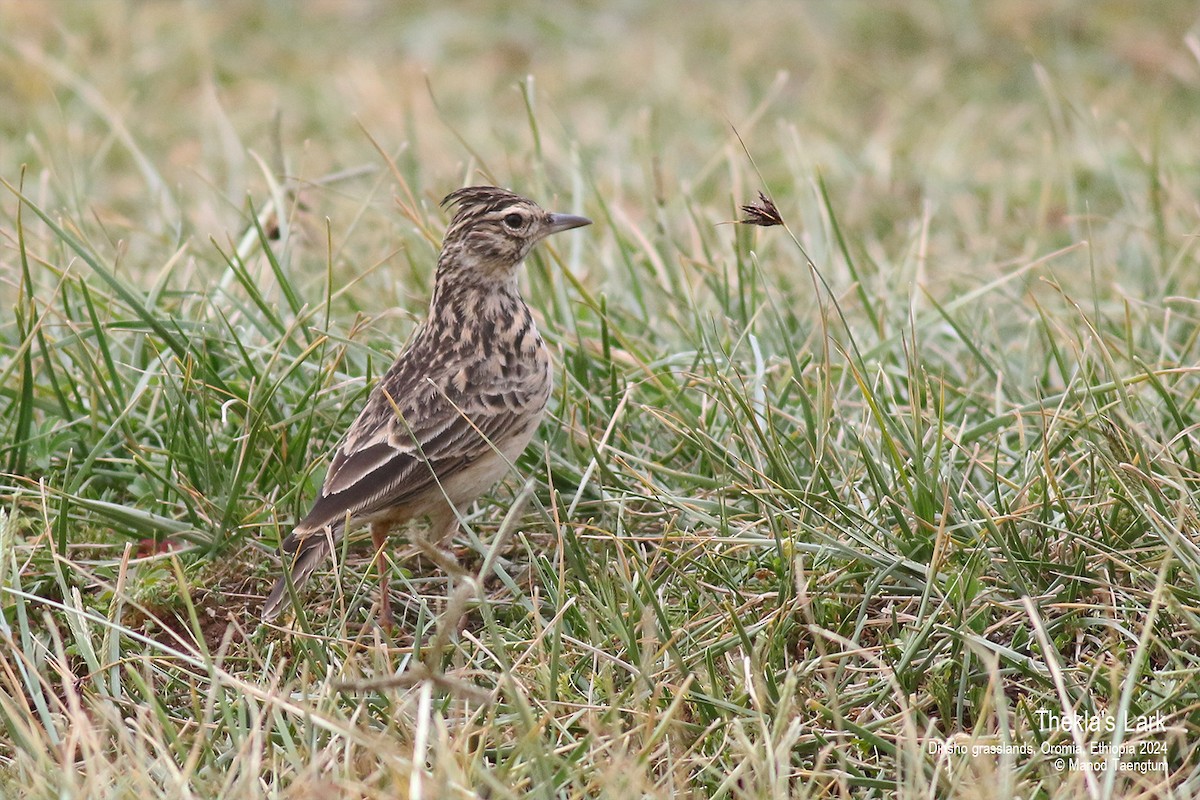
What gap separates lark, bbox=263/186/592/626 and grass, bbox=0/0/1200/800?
19cm

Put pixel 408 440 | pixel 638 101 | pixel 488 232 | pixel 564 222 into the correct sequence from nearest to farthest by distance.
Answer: pixel 408 440, pixel 488 232, pixel 564 222, pixel 638 101

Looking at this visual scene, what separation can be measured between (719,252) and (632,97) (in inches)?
151

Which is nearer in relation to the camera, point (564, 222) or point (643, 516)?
point (643, 516)

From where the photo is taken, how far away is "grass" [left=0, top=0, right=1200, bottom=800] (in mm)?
3520

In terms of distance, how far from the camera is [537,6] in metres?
11.5

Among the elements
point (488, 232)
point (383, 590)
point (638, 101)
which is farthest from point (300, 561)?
point (638, 101)

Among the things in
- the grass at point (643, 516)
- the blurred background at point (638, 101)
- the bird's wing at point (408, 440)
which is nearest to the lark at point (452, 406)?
the bird's wing at point (408, 440)

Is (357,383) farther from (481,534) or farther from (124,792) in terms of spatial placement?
(124,792)

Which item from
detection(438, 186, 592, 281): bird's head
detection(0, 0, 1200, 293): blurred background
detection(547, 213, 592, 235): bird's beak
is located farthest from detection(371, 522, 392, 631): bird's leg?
detection(0, 0, 1200, 293): blurred background

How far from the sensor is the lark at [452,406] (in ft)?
14.1

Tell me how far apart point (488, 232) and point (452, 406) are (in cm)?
76

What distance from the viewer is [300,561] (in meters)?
4.22

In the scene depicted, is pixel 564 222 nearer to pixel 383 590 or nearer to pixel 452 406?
pixel 452 406

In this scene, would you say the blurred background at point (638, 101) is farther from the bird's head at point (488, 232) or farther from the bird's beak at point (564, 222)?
the bird's head at point (488, 232)
